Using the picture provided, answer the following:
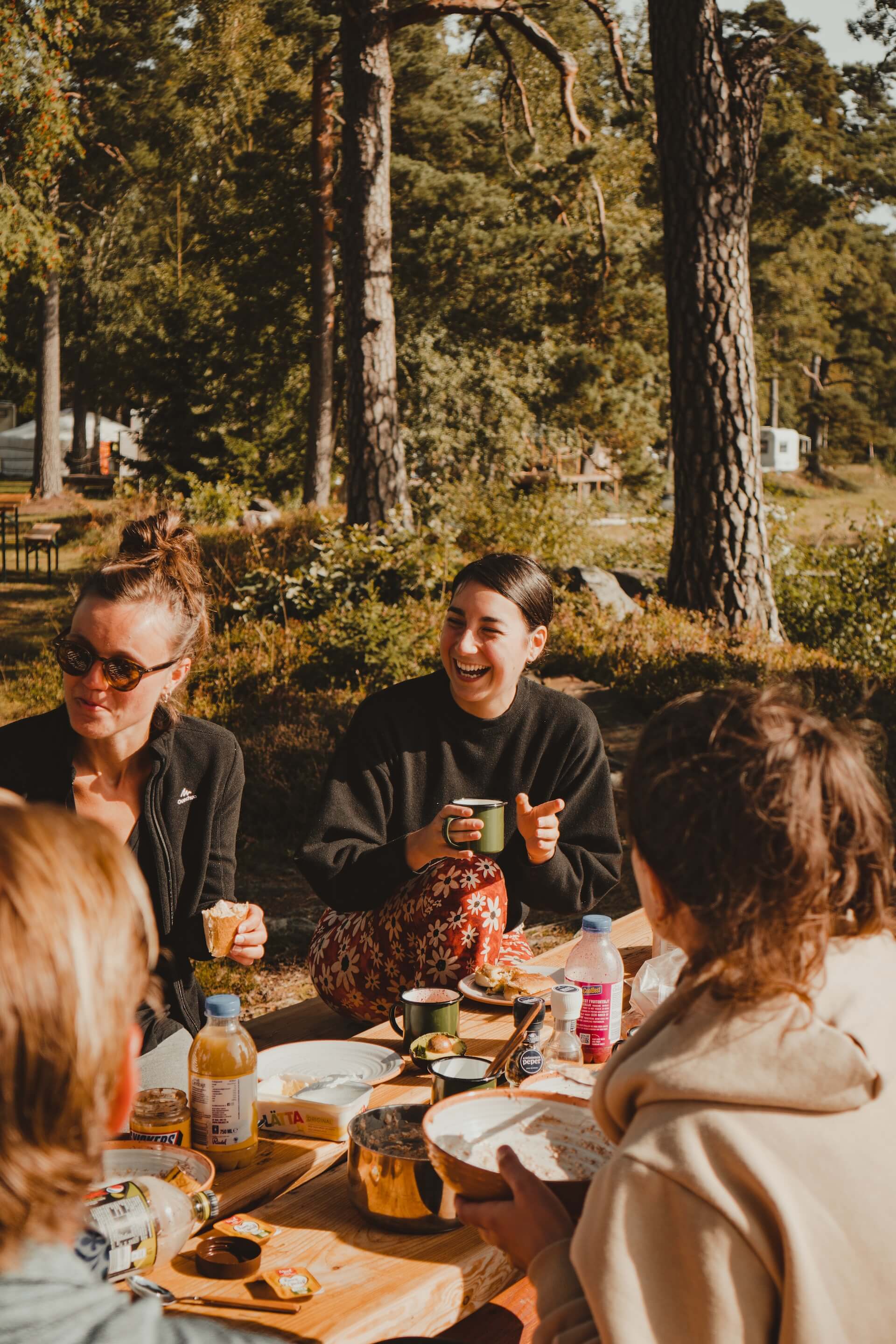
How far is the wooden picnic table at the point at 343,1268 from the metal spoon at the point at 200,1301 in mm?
11

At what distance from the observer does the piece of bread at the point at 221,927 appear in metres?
2.46

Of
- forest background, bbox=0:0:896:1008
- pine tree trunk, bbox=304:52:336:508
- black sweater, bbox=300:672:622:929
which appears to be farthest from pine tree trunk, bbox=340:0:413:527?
black sweater, bbox=300:672:622:929

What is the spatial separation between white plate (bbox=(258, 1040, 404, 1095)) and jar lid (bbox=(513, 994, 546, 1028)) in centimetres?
26

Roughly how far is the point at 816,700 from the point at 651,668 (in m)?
1.13

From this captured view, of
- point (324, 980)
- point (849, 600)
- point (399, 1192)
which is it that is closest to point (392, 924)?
point (324, 980)

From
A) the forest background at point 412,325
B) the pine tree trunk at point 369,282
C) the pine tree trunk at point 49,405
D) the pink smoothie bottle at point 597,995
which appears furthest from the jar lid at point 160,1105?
the pine tree trunk at point 49,405

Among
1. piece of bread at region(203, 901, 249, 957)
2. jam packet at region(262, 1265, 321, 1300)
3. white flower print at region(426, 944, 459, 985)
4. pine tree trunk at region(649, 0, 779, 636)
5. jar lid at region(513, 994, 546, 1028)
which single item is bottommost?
white flower print at region(426, 944, 459, 985)

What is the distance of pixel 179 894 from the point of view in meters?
3.01

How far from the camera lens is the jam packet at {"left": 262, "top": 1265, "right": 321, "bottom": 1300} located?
168 centimetres

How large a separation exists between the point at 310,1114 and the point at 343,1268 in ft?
1.38

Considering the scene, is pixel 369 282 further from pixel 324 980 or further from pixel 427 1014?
pixel 427 1014

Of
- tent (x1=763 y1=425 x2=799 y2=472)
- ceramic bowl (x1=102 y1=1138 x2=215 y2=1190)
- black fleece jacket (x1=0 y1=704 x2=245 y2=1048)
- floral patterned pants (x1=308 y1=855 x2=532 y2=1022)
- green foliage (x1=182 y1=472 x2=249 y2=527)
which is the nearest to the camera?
ceramic bowl (x1=102 y1=1138 x2=215 y2=1190)

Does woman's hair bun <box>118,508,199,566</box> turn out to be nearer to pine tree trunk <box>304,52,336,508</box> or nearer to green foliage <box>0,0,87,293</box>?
green foliage <box>0,0,87,293</box>

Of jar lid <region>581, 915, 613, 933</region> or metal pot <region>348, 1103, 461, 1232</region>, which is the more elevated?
jar lid <region>581, 915, 613, 933</region>
